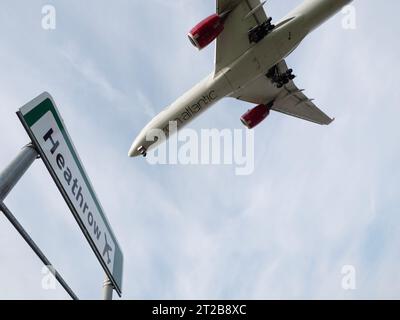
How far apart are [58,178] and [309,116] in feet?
93.8

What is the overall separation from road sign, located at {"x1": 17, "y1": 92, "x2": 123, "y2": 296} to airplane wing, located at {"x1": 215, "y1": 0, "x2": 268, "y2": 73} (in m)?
19.6

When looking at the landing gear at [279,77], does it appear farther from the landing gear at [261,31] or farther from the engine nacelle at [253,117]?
the landing gear at [261,31]

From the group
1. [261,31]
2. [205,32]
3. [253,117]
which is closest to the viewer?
[205,32]

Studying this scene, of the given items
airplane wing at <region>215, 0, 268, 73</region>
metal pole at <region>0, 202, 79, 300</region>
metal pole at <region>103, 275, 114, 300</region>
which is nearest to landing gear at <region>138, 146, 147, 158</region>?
airplane wing at <region>215, 0, 268, 73</region>

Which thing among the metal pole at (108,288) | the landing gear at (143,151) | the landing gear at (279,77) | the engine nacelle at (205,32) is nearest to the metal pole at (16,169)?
the metal pole at (108,288)

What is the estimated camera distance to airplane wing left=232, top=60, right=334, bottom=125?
29797mm

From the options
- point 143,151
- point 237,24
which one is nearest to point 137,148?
point 143,151

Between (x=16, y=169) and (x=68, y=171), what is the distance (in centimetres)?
118

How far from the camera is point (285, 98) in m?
30.7

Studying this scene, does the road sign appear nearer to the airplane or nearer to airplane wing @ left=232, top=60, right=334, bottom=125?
the airplane

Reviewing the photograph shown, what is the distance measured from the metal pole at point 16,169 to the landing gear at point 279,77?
25415mm

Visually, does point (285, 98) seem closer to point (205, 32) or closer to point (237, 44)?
point (237, 44)
